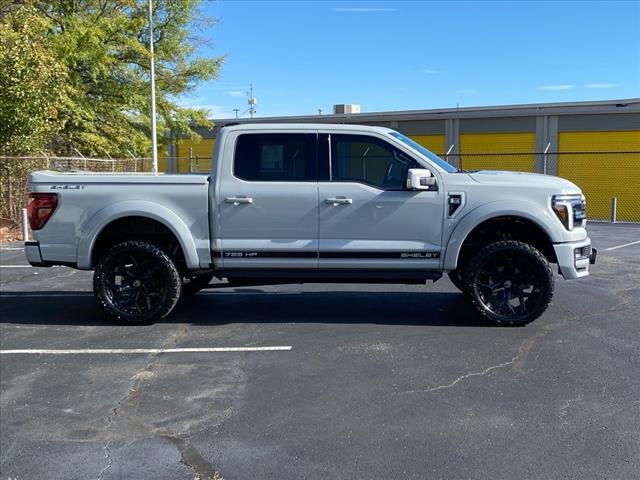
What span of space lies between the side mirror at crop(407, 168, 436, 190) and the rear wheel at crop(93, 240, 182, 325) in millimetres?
2651

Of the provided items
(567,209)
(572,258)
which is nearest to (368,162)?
(567,209)

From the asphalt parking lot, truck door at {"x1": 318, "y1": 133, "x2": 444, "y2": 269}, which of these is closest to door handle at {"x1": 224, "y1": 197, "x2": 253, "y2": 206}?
truck door at {"x1": 318, "y1": 133, "x2": 444, "y2": 269}

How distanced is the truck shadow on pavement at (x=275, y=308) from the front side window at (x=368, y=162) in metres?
1.56

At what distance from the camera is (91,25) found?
1992 centimetres

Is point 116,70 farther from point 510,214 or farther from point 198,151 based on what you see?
point 510,214

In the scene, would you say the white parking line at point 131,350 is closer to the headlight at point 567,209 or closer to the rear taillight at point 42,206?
the rear taillight at point 42,206

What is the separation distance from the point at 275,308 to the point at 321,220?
1570mm

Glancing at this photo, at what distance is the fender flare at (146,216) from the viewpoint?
6.41 metres

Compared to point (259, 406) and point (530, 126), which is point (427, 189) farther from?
point (530, 126)

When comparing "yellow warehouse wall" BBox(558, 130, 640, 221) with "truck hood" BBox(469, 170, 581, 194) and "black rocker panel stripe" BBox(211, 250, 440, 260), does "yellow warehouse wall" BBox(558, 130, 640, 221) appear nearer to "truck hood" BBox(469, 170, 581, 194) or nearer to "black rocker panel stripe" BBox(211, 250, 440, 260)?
"truck hood" BBox(469, 170, 581, 194)

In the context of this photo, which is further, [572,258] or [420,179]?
[572,258]

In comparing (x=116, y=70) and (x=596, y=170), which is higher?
(x=116, y=70)

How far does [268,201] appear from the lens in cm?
636

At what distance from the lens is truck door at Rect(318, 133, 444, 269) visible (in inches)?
248
